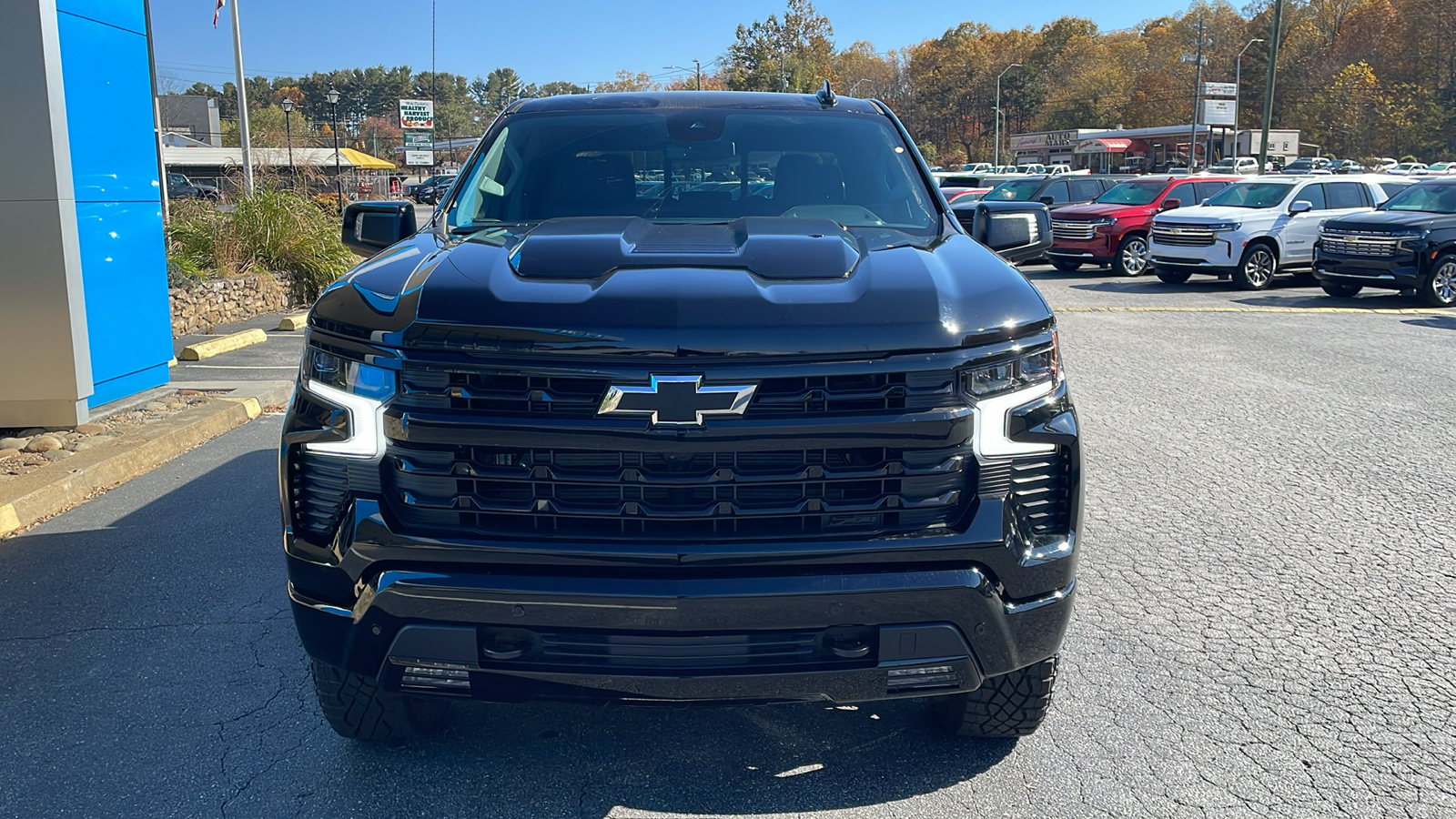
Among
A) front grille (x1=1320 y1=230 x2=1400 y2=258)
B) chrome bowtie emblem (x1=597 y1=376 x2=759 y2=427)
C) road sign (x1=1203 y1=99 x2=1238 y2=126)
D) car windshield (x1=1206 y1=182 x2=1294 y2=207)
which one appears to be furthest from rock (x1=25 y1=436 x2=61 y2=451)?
road sign (x1=1203 y1=99 x2=1238 y2=126)

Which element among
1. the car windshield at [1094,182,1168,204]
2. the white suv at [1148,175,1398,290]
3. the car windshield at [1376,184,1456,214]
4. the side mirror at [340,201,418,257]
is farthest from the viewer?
the car windshield at [1094,182,1168,204]

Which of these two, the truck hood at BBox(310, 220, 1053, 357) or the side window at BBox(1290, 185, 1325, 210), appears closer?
the truck hood at BBox(310, 220, 1053, 357)

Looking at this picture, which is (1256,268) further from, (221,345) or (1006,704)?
(1006,704)

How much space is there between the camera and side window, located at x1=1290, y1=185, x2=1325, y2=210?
19.0 metres

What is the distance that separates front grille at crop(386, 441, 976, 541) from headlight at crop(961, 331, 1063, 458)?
0.07 m

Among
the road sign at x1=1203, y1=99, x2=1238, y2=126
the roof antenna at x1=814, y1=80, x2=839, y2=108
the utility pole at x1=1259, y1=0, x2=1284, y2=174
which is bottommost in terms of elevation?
the roof antenna at x1=814, y1=80, x2=839, y2=108

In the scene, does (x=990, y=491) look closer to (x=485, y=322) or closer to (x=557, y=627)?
(x=557, y=627)

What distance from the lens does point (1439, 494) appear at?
242 inches

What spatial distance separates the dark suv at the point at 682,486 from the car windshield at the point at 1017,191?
20748 millimetres

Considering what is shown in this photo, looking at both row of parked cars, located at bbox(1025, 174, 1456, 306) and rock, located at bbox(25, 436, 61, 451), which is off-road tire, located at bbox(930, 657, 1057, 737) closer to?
rock, located at bbox(25, 436, 61, 451)

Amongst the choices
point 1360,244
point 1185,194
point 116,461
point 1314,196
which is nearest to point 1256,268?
point 1314,196

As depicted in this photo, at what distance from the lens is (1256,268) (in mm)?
18594

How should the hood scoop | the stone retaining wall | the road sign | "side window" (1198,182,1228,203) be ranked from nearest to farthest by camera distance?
the hood scoop < the stone retaining wall < "side window" (1198,182,1228,203) < the road sign

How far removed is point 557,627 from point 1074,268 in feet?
68.7
